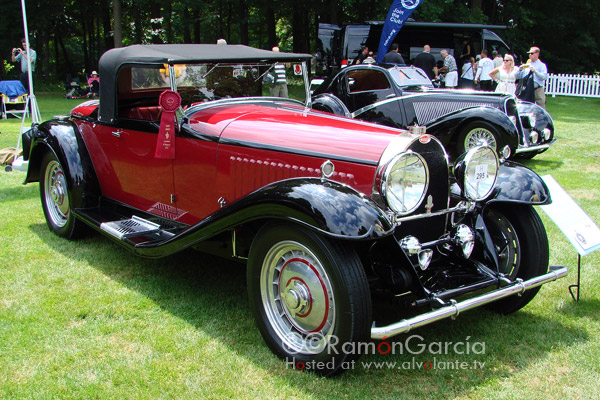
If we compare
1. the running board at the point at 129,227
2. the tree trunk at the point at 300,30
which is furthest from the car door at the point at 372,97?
the tree trunk at the point at 300,30

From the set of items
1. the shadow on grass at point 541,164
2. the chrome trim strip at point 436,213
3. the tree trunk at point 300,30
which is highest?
the tree trunk at point 300,30

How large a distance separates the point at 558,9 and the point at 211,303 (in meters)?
30.5

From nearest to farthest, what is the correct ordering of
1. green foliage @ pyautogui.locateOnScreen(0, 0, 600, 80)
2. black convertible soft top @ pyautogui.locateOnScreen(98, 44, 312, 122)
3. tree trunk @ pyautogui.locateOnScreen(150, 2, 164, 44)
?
black convertible soft top @ pyautogui.locateOnScreen(98, 44, 312, 122)
green foliage @ pyautogui.locateOnScreen(0, 0, 600, 80)
tree trunk @ pyautogui.locateOnScreen(150, 2, 164, 44)

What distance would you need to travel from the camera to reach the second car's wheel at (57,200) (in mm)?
5227

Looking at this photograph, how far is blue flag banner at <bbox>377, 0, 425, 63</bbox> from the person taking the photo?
13672mm

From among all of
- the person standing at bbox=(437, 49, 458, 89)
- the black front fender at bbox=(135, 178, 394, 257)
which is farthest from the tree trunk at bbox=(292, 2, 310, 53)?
the black front fender at bbox=(135, 178, 394, 257)

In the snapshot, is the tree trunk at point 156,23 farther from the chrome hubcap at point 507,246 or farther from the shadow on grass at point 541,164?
the chrome hubcap at point 507,246

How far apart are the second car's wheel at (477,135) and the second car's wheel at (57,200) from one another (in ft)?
19.7

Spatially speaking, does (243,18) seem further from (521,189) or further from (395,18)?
(521,189)

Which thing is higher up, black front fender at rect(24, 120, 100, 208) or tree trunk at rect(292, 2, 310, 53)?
tree trunk at rect(292, 2, 310, 53)

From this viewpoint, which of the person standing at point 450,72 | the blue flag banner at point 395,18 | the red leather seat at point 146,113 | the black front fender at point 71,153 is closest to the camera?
the red leather seat at point 146,113

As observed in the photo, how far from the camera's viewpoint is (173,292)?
4129 mm

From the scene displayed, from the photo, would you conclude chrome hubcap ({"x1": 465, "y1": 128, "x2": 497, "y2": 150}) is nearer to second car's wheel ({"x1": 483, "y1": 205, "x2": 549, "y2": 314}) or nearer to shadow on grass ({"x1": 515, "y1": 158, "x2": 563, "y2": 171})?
shadow on grass ({"x1": 515, "y1": 158, "x2": 563, "y2": 171})

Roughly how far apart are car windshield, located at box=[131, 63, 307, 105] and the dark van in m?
14.2
